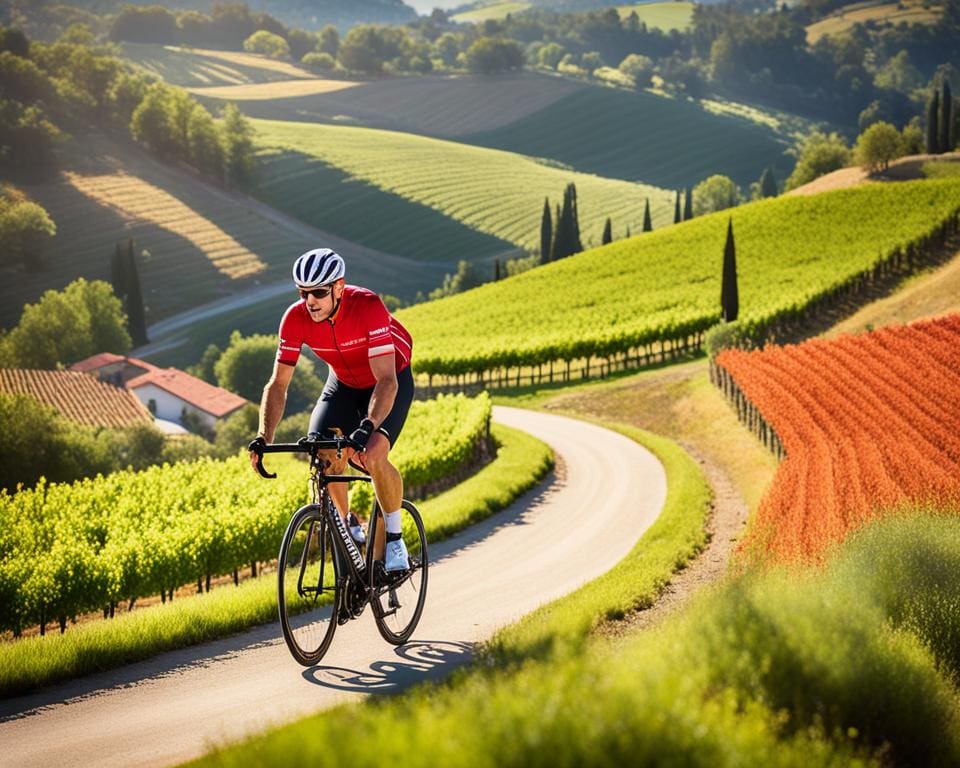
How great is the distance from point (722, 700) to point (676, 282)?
77.0 metres

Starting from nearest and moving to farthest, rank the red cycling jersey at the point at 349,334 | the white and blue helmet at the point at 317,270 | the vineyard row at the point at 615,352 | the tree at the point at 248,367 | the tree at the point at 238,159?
the white and blue helmet at the point at 317,270 → the red cycling jersey at the point at 349,334 → the vineyard row at the point at 615,352 → the tree at the point at 248,367 → the tree at the point at 238,159

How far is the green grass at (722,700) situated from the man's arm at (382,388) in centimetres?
248

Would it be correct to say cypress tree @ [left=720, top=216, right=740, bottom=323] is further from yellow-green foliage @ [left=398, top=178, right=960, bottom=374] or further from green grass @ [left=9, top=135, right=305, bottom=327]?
green grass @ [left=9, top=135, right=305, bottom=327]

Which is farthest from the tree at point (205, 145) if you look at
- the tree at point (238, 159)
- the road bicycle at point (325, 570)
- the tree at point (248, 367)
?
the road bicycle at point (325, 570)

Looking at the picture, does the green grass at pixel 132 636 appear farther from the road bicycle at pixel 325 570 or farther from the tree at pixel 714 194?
the tree at pixel 714 194

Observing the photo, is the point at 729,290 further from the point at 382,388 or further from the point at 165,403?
the point at 382,388

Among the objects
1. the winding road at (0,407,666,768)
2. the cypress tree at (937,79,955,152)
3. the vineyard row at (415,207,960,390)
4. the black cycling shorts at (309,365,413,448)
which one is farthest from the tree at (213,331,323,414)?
the black cycling shorts at (309,365,413,448)

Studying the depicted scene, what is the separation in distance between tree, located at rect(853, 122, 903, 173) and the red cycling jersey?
102 metres

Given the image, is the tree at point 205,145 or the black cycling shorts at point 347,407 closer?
the black cycling shorts at point 347,407

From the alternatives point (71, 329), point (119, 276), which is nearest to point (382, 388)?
point (71, 329)

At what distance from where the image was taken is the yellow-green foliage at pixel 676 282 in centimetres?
6278

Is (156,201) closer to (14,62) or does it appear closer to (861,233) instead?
(14,62)

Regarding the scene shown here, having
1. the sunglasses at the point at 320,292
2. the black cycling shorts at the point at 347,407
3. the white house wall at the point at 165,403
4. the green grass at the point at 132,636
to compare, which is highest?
the sunglasses at the point at 320,292

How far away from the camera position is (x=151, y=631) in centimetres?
1092
